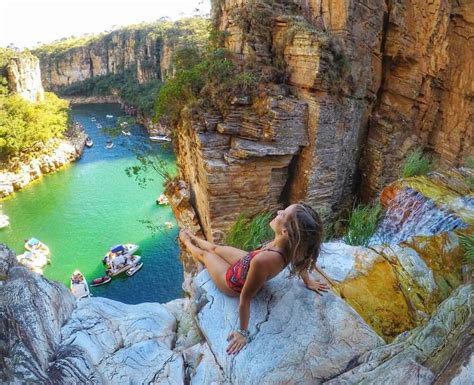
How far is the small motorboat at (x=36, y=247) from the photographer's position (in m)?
13.0

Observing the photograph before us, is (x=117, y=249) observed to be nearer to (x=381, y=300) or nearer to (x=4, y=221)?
(x=4, y=221)

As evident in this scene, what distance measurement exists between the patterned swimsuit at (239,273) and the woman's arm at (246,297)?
0.50 ft

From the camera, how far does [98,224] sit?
1572 centimetres

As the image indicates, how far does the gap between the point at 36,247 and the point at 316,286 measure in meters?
13.5

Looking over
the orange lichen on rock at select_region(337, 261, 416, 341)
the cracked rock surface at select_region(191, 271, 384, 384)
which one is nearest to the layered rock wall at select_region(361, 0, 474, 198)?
the orange lichen on rock at select_region(337, 261, 416, 341)

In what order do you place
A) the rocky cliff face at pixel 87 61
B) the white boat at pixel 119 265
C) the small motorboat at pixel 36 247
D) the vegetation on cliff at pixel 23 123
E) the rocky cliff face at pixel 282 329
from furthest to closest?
the rocky cliff face at pixel 87 61 → the vegetation on cliff at pixel 23 123 → the small motorboat at pixel 36 247 → the white boat at pixel 119 265 → the rocky cliff face at pixel 282 329

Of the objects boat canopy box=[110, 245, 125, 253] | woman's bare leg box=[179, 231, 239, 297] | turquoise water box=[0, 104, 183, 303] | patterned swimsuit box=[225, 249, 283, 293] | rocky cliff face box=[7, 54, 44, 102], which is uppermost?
patterned swimsuit box=[225, 249, 283, 293]

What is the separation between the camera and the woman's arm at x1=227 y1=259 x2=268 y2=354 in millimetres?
2145

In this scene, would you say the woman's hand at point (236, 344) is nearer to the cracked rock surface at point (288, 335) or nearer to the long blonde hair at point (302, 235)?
the cracked rock surface at point (288, 335)

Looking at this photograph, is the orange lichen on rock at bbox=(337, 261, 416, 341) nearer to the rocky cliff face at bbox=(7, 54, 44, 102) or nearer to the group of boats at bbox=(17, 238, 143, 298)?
the group of boats at bbox=(17, 238, 143, 298)

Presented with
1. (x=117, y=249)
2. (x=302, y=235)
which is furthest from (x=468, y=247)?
(x=117, y=249)

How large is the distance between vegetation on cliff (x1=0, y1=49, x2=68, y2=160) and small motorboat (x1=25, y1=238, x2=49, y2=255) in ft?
29.2

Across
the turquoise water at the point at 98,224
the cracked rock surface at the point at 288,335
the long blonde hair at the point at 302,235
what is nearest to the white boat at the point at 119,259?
the turquoise water at the point at 98,224

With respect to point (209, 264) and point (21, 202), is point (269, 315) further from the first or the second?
point (21, 202)
